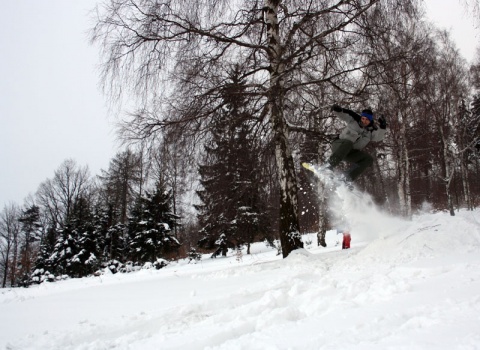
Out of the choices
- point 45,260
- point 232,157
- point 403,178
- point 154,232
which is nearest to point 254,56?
point 232,157

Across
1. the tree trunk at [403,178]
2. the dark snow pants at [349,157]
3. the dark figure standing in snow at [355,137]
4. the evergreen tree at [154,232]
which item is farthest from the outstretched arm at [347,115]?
the evergreen tree at [154,232]

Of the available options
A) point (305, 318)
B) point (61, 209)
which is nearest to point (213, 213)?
point (305, 318)

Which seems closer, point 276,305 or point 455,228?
point 276,305

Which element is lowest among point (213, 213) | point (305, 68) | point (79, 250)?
point (79, 250)

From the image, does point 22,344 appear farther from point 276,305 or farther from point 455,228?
point 455,228

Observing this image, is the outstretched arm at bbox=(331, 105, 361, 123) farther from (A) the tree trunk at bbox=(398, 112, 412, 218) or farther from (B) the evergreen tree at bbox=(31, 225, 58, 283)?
(B) the evergreen tree at bbox=(31, 225, 58, 283)

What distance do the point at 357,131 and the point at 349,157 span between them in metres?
0.83

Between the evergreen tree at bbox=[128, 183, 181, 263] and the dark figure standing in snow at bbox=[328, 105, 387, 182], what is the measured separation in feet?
49.4

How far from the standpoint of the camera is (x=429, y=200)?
26.1 metres

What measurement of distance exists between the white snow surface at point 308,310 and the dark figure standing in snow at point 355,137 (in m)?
2.16

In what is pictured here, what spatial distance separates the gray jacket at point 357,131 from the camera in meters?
6.56

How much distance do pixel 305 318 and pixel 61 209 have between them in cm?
4226

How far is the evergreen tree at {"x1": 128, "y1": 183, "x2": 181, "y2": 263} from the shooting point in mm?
20859

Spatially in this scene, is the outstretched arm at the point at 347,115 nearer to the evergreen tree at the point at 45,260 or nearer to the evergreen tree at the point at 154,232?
the evergreen tree at the point at 154,232
